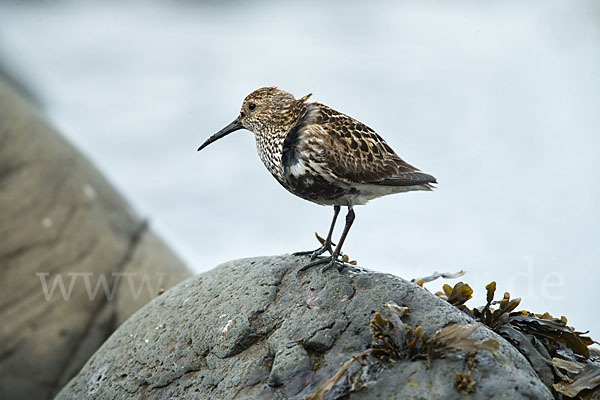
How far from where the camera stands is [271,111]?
14.0ft

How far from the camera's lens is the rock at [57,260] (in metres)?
6.34

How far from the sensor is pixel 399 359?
325 cm

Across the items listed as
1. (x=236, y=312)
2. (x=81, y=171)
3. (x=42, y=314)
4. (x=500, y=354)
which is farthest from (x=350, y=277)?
(x=81, y=171)

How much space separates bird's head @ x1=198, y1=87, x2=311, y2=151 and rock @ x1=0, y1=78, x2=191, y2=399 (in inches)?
123

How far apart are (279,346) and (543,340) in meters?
1.67

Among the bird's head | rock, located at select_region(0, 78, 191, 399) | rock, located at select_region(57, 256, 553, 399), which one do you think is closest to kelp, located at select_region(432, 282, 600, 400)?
rock, located at select_region(57, 256, 553, 399)

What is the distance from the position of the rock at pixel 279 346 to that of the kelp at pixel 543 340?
324 millimetres

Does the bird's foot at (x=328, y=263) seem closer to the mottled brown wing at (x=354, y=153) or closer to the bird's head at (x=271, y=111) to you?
the mottled brown wing at (x=354, y=153)

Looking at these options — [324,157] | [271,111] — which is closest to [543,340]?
[324,157]

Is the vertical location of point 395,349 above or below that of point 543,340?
below

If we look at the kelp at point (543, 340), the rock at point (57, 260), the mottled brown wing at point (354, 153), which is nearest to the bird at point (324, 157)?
the mottled brown wing at point (354, 153)

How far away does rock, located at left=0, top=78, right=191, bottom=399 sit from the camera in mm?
6344

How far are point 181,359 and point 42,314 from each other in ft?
10.3

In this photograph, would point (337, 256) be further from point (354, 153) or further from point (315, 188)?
point (354, 153)
